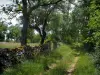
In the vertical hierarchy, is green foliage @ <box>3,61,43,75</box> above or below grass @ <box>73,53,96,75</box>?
above

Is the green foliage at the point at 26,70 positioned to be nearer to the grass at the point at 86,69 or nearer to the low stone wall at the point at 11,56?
the low stone wall at the point at 11,56

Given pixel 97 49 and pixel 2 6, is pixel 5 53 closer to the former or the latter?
pixel 97 49

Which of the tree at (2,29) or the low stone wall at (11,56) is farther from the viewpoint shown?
the tree at (2,29)

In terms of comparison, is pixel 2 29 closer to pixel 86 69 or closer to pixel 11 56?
pixel 11 56

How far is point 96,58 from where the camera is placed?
629 inches

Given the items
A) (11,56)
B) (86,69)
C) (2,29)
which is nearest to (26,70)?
(11,56)

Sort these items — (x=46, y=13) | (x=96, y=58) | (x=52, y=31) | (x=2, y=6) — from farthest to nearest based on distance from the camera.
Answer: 1. (x=52, y=31)
2. (x=46, y=13)
3. (x=2, y=6)
4. (x=96, y=58)

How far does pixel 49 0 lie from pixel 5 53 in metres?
12.9

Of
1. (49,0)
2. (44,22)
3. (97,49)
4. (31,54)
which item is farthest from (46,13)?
(97,49)

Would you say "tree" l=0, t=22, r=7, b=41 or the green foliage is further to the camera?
"tree" l=0, t=22, r=7, b=41

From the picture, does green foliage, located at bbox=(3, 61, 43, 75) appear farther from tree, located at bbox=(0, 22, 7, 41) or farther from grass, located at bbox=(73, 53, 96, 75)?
tree, located at bbox=(0, 22, 7, 41)

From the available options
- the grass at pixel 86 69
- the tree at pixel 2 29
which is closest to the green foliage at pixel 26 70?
the grass at pixel 86 69

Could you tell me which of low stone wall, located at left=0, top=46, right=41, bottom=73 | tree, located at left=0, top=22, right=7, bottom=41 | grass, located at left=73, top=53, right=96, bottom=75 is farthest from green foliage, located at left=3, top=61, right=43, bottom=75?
tree, located at left=0, top=22, right=7, bottom=41

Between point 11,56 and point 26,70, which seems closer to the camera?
point 26,70
